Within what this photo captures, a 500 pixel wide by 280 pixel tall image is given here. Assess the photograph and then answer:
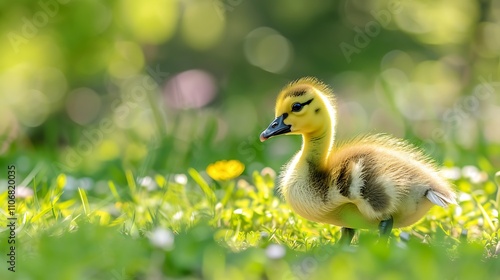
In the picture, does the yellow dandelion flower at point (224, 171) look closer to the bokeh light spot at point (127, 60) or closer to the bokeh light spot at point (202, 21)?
the bokeh light spot at point (127, 60)

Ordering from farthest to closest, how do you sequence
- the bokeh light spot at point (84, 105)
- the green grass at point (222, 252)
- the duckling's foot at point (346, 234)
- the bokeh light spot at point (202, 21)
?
the bokeh light spot at point (84, 105) → the bokeh light spot at point (202, 21) → the duckling's foot at point (346, 234) → the green grass at point (222, 252)

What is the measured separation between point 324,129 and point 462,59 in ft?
25.9

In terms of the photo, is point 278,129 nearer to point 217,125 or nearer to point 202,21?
point 217,125

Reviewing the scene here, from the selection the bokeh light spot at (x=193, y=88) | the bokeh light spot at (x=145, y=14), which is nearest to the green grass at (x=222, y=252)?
the bokeh light spot at (x=145, y=14)

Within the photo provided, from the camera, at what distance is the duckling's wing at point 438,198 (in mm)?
3594

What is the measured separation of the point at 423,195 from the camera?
12.2ft

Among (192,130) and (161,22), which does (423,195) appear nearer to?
(192,130)

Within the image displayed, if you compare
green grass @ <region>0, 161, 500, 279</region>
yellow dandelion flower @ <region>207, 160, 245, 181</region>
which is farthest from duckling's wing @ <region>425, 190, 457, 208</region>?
yellow dandelion flower @ <region>207, 160, 245, 181</region>

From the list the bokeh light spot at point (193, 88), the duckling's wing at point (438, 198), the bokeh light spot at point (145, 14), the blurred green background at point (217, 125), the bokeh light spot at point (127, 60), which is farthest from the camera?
the bokeh light spot at point (193, 88)

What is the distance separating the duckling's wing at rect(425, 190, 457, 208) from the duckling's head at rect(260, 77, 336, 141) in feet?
1.72

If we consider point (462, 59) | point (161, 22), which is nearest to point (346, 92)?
point (462, 59)

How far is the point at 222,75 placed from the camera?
13.6 meters

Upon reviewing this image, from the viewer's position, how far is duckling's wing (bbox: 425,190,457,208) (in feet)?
11.8

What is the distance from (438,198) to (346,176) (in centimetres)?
37
